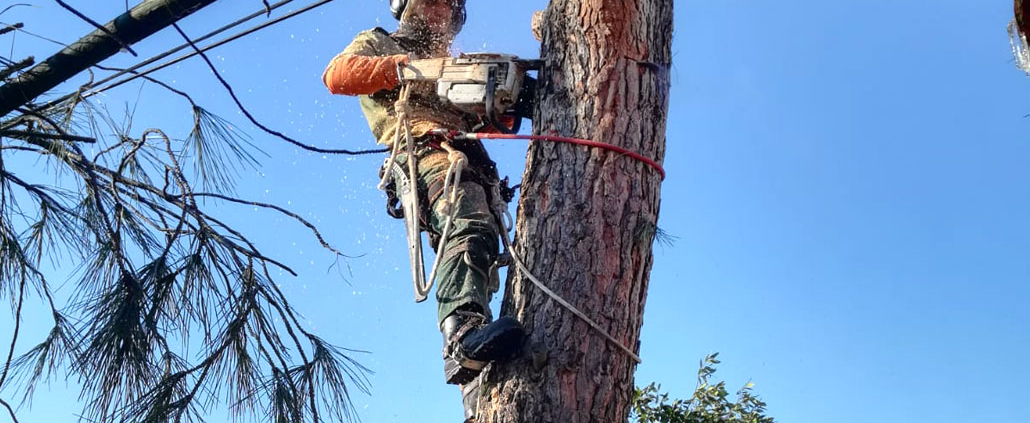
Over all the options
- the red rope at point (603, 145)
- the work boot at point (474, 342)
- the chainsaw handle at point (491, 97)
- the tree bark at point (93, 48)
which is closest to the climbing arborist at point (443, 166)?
the work boot at point (474, 342)

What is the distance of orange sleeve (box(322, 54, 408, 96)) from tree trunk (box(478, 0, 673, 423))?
1.80 ft

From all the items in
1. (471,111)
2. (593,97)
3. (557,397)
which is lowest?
(557,397)

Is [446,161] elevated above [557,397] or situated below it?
above

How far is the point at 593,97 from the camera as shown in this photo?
2637 millimetres

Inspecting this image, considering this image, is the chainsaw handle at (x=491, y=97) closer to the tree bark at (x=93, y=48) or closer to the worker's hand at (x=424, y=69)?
the worker's hand at (x=424, y=69)

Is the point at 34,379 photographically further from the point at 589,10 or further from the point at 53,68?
the point at 589,10

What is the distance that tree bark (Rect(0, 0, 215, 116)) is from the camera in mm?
2412

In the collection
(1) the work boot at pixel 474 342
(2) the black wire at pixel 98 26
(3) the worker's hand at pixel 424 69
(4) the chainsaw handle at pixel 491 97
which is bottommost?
(1) the work boot at pixel 474 342

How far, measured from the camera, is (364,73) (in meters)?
3.19

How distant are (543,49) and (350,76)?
2.15 feet

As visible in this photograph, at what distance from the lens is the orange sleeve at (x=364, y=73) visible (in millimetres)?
3180

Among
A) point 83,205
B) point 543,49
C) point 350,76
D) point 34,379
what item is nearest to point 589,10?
point 543,49

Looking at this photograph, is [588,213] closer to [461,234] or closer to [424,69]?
[461,234]

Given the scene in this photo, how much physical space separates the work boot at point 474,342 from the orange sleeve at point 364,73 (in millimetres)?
844
